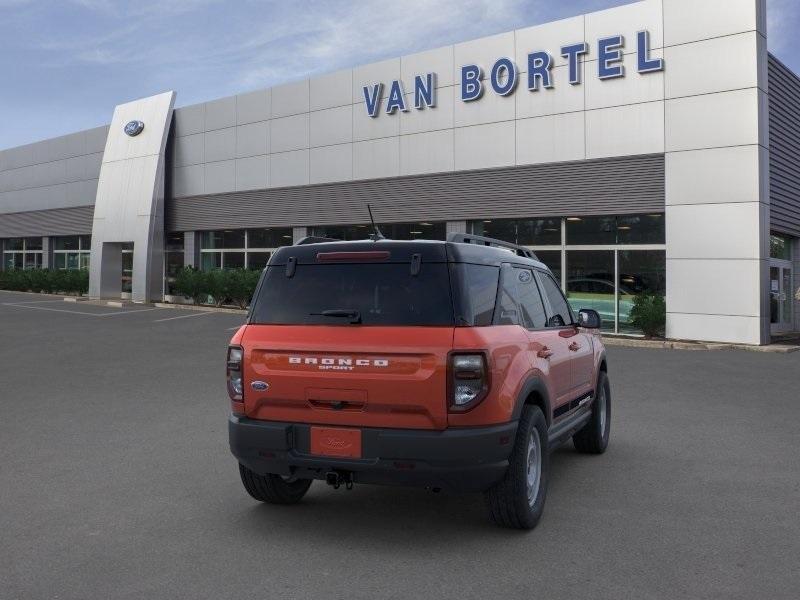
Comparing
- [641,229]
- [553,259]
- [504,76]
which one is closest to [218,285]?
[553,259]

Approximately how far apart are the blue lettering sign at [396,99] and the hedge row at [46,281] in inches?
707

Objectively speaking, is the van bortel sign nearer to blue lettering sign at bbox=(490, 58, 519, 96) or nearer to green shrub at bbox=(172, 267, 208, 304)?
blue lettering sign at bbox=(490, 58, 519, 96)

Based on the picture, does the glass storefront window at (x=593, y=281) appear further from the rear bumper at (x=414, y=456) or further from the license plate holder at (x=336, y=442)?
the license plate holder at (x=336, y=442)

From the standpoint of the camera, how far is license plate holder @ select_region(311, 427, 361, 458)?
14.1 ft

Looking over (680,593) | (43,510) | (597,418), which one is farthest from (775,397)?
(43,510)

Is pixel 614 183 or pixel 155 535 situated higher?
pixel 614 183

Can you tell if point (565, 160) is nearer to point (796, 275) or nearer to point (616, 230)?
point (616, 230)

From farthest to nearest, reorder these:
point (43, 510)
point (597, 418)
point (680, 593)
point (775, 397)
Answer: point (775, 397) → point (597, 418) → point (43, 510) → point (680, 593)

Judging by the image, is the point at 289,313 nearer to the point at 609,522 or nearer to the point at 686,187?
the point at 609,522

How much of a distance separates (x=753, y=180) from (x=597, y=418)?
1197 centimetres

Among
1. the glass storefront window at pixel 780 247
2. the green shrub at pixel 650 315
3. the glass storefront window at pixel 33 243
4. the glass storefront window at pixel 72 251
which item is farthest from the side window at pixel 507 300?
the glass storefront window at pixel 33 243

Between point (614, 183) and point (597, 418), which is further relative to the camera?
point (614, 183)

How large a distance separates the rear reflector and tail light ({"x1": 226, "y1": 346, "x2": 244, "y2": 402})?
78cm

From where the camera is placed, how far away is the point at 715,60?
666 inches
